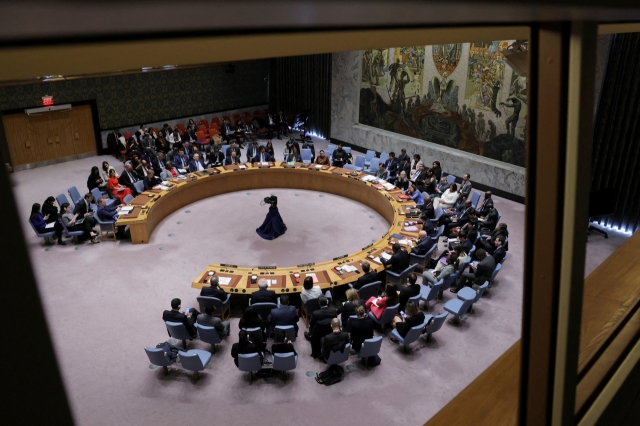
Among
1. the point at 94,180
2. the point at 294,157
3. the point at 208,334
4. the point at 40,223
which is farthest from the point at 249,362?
the point at 294,157

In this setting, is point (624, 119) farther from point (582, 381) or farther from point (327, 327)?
point (582, 381)

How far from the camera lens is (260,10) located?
0.57 m

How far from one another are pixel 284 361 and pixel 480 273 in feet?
12.6

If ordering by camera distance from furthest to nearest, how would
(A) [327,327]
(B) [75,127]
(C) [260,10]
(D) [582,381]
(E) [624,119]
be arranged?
(B) [75,127] → (E) [624,119] → (A) [327,327] → (D) [582,381] → (C) [260,10]

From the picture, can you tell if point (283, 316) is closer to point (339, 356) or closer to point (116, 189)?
point (339, 356)

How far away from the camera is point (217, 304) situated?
802 centimetres

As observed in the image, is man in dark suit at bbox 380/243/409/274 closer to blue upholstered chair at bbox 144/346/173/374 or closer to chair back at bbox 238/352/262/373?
chair back at bbox 238/352/262/373

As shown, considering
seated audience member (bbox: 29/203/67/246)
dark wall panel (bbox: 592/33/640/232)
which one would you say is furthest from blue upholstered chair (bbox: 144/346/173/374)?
dark wall panel (bbox: 592/33/640/232)

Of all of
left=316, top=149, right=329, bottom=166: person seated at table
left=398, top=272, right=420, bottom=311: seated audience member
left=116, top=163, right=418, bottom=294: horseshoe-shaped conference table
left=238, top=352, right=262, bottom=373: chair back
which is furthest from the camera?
left=316, top=149, right=329, bottom=166: person seated at table

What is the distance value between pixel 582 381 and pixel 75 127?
57.8 feet

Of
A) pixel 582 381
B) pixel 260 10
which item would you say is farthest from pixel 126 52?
pixel 582 381

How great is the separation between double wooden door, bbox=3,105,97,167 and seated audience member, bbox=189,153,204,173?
4853 mm

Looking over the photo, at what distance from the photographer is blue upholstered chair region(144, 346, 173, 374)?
6.72 metres

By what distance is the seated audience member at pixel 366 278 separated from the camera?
328 inches
